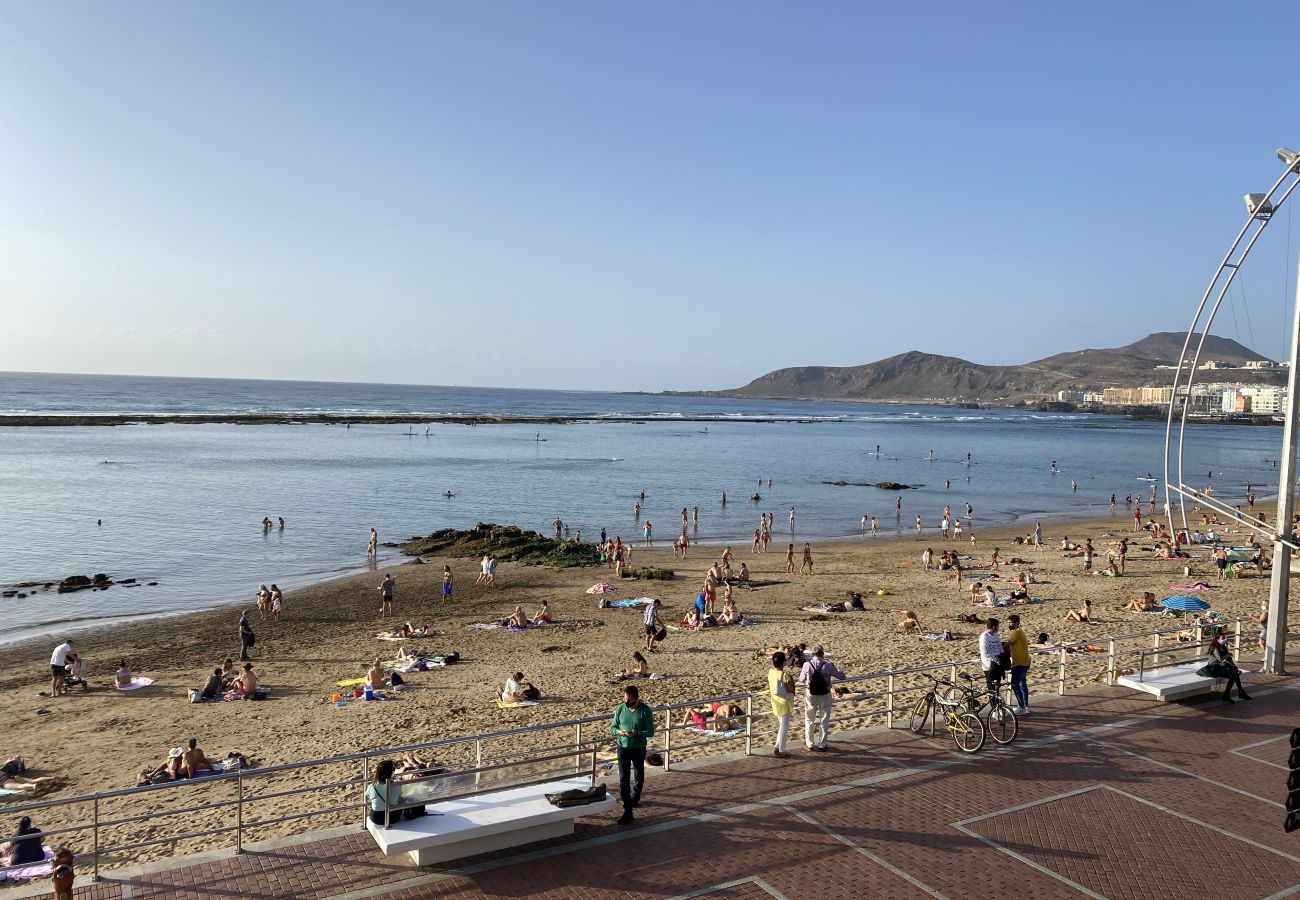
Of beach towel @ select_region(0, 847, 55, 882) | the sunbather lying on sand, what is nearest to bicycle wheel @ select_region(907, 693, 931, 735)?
the sunbather lying on sand

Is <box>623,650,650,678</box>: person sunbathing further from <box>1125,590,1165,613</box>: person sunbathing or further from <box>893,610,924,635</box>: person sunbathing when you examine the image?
<box>1125,590,1165,613</box>: person sunbathing

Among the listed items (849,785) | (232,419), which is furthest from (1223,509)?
(232,419)

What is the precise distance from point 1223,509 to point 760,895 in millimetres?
10443

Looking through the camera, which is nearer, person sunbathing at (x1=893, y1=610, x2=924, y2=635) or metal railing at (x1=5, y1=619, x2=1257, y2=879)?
metal railing at (x1=5, y1=619, x2=1257, y2=879)

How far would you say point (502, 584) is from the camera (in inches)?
1132

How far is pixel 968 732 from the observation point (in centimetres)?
1008

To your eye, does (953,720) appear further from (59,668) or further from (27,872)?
(59,668)

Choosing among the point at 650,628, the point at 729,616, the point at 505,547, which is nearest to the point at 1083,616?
the point at 729,616

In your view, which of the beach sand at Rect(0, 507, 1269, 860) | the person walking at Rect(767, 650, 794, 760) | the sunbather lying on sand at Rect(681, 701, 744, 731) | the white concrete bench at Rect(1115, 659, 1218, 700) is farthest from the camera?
the beach sand at Rect(0, 507, 1269, 860)

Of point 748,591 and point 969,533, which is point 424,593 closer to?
point 748,591

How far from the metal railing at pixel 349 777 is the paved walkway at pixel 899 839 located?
586 mm

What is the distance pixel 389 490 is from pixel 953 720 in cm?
4806

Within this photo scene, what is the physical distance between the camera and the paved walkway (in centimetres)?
703

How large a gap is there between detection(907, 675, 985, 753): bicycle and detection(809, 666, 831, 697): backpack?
1.55 metres
